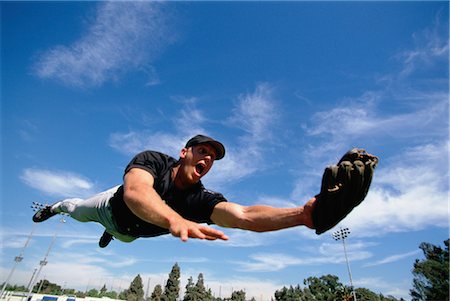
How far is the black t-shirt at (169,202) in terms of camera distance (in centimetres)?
450

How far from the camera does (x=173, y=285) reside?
68.9 meters

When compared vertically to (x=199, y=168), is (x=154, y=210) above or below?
below

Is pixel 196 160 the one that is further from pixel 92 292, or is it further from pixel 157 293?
pixel 92 292

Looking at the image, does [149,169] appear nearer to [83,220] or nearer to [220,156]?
[220,156]

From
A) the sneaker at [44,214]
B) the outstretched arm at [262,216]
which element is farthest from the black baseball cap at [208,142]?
the sneaker at [44,214]

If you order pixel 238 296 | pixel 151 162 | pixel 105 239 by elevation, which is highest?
pixel 238 296

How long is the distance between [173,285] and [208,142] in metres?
73.5

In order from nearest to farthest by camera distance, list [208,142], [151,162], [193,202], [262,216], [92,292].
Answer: [262,216], [151,162], [208,142], [193,202], [92,292]

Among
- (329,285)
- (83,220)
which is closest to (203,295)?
(329,285)

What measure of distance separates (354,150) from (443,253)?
1985 inches

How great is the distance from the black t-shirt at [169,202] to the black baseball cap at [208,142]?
1.69 feet

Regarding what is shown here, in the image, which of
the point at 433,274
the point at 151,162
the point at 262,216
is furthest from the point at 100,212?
the point at 433,274

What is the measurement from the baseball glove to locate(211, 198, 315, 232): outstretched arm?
0.81 ft

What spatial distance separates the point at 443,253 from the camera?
40688 mm
